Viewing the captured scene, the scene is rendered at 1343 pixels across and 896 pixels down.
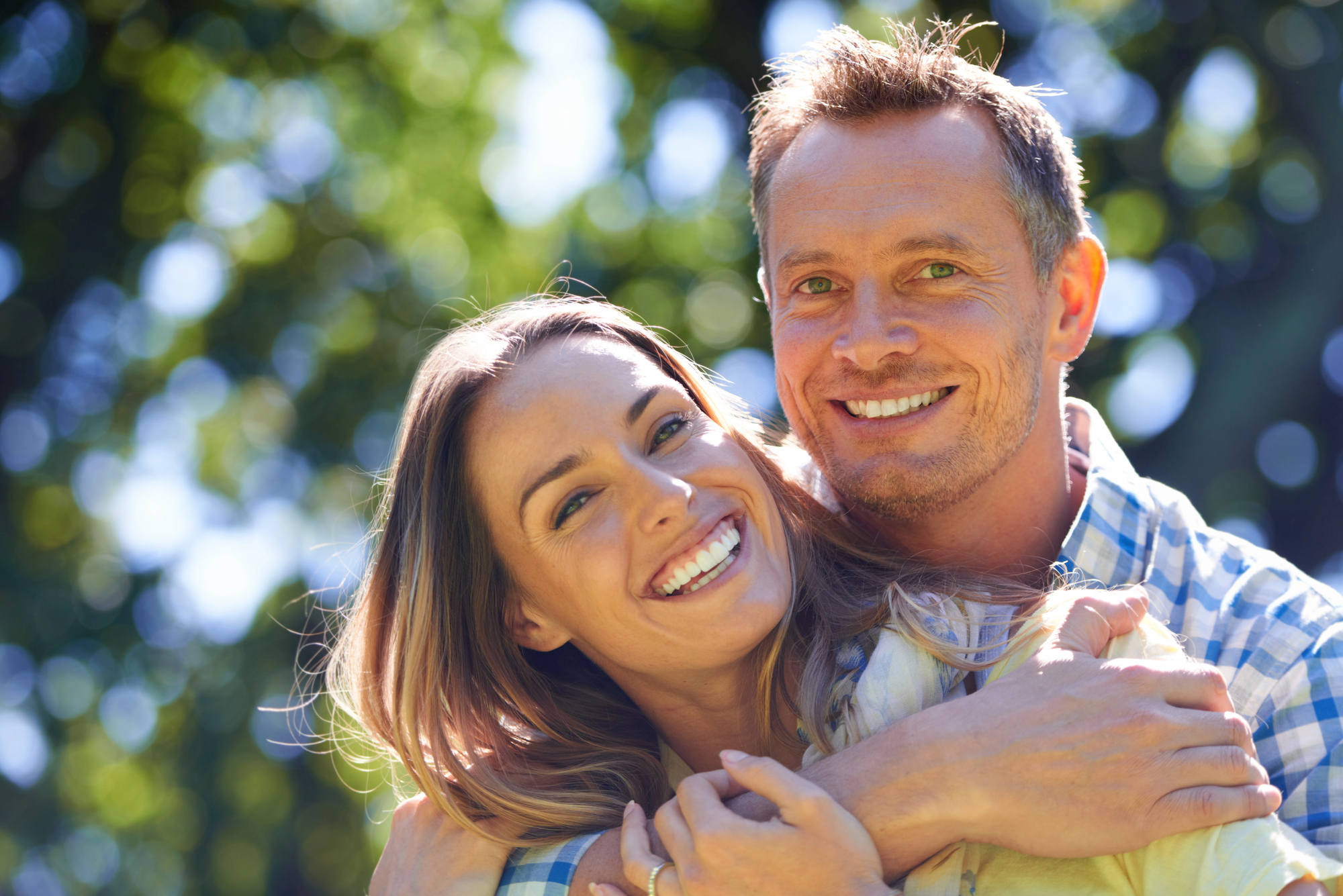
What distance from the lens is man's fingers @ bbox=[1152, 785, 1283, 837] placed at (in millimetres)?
1953

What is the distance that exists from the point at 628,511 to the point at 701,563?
20 cm

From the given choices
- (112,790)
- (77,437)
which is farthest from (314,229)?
(112,790)

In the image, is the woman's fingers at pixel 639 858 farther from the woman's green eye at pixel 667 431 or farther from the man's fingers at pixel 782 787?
the woman's green eye at pixel 667 431

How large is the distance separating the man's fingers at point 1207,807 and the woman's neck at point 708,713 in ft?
2.90

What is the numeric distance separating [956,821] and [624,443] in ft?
3.43

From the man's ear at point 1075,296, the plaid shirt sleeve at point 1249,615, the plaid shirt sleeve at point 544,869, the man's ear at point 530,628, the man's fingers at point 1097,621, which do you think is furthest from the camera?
the man's ear at point 1075,296

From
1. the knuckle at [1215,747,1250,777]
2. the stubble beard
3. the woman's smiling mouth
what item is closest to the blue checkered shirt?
the stubble beard

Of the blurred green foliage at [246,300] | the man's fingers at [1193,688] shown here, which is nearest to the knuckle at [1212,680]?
the man's fingers at [1193,688]

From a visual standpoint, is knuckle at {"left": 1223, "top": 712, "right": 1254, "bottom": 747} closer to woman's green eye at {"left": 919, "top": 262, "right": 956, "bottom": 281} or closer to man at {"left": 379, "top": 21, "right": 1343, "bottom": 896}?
man at {"left": 379, "top": 21, "right": 1343, "bottom": 896}

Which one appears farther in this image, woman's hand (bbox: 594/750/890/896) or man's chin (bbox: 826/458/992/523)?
man's chin (bbox: 826/458/992/523)

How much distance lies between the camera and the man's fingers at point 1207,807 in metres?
1.95

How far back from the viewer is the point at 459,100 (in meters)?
13.4

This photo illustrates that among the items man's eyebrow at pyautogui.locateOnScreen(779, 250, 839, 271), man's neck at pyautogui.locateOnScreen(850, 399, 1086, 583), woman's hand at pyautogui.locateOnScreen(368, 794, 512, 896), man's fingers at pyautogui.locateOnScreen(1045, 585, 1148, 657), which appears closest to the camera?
man's fingers at pyautogui.locateOnScreen(1045, 585, 1148, 657)

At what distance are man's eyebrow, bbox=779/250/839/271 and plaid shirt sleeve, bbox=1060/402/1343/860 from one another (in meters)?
0.90
